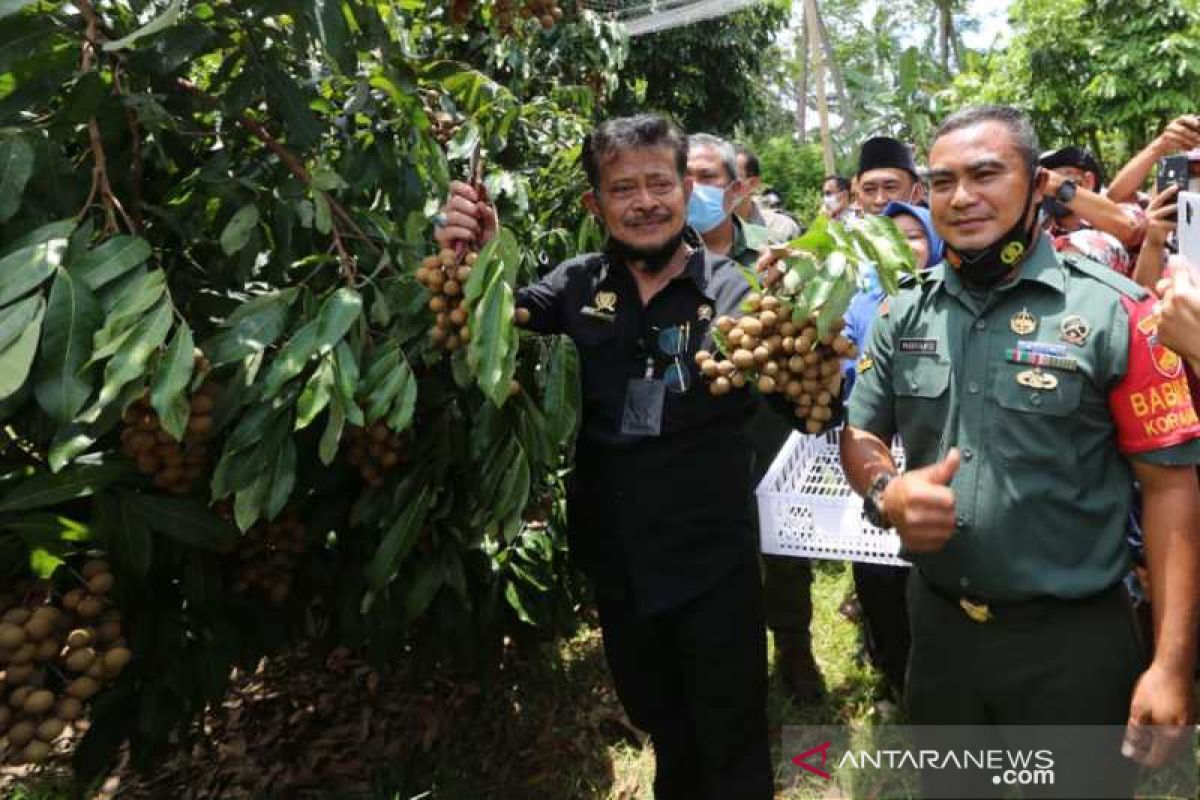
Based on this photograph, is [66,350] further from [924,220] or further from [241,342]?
[924,220]

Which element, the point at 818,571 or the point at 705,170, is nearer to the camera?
the point at 705,170

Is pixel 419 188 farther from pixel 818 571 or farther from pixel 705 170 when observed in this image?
Answer: pixel 818 571

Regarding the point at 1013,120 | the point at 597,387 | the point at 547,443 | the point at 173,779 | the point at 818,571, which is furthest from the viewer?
the point at 818,571

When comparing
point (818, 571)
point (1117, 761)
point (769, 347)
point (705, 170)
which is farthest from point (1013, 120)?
point (818, 571)

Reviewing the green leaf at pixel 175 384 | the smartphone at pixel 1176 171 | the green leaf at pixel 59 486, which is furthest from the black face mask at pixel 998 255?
the green leaf at pixel 59 486

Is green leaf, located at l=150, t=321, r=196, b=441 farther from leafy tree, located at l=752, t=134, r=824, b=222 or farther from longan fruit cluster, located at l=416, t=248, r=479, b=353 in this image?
leafy tree, located at l=752, t=134, r=824, b=222

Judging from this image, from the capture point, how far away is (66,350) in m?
1.41

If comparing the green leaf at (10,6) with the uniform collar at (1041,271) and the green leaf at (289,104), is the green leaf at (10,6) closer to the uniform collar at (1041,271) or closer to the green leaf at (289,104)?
the green leaf at (289,104)

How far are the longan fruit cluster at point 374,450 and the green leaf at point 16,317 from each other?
1.95 ft

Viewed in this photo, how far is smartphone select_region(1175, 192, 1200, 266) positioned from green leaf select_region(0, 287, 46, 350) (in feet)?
5.71

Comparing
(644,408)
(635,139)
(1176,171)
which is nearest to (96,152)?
(635,139)

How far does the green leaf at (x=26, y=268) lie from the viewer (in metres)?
1.42

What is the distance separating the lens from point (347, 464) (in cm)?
203

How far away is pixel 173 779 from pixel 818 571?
268 cm
